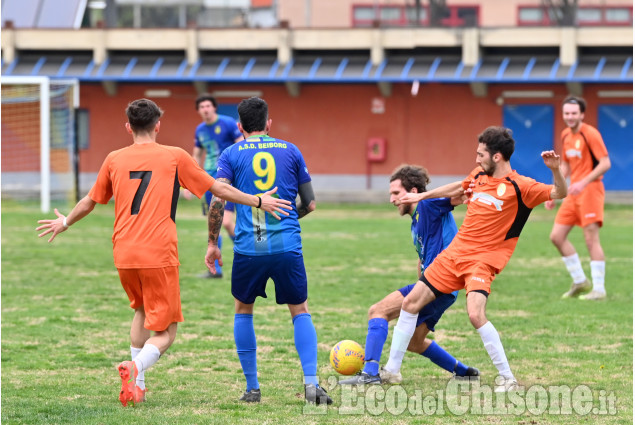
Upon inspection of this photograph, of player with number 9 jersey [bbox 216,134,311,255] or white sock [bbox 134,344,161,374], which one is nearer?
white sock [bbox 134,344,161,374]

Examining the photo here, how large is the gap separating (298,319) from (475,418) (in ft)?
4.18

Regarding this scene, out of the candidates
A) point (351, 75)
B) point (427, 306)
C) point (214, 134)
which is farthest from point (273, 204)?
point (351, 75)

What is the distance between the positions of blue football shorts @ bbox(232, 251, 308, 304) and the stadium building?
2325cm

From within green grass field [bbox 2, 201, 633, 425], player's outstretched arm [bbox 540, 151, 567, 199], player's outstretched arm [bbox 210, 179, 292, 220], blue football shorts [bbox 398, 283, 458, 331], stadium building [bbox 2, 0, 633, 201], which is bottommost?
green grass field [bbox 2, 201, 633, 425]

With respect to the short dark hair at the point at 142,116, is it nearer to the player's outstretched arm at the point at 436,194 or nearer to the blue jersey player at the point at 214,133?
the player's outstretched arm at the point at 436,194

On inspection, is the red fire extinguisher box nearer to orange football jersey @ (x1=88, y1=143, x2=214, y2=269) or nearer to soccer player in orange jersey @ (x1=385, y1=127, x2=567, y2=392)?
soccer player in orange jersey @ (x1=385, y1=127, x2=567, y2=392)

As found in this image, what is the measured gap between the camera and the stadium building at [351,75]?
30.0 m

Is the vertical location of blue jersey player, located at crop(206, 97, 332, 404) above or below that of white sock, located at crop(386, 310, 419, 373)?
above

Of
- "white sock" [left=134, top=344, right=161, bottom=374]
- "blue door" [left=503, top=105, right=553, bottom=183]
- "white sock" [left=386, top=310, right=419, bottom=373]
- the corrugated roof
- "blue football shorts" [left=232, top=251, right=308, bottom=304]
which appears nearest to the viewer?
"white sock" [left=134, top=344, right=161, bottom=374]

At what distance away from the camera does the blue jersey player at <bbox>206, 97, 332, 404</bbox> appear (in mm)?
6395

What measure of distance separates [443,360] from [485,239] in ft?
3.32

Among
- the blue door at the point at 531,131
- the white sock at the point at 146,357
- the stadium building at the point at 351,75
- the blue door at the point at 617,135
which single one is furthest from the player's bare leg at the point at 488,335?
the blue door at the point at 617,135

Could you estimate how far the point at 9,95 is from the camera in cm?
2848
